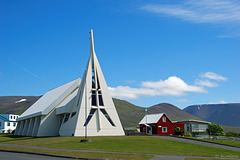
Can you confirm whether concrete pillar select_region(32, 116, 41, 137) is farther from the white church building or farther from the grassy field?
the grassy field

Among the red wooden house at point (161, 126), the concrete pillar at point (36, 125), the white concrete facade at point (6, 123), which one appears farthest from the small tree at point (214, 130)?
the white concrete facade at point (6, 123)

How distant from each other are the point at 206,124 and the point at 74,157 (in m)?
64.5

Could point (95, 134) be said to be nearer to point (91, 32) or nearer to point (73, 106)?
point (73, 106)

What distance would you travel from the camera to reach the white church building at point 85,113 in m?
40.6

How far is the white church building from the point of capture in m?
40.6

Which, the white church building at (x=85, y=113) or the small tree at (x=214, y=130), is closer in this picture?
the white church building at (x=85, y=113)

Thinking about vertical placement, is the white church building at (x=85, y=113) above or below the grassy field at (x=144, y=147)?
above

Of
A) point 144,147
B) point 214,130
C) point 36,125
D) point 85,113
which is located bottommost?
point 214,130

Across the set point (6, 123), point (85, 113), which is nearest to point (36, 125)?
point (85, 113)

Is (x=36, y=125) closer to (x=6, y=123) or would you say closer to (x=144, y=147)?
(x=144, y=147)

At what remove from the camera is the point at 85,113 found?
4119 cm

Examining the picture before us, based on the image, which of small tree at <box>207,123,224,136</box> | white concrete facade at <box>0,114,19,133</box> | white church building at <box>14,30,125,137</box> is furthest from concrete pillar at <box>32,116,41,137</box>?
small tree at <box>207,123,224,136</box>

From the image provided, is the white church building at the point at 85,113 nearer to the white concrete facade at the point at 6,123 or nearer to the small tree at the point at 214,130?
the small tree at the point at 214,130

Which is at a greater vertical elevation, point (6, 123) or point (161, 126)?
point (6, 123)
